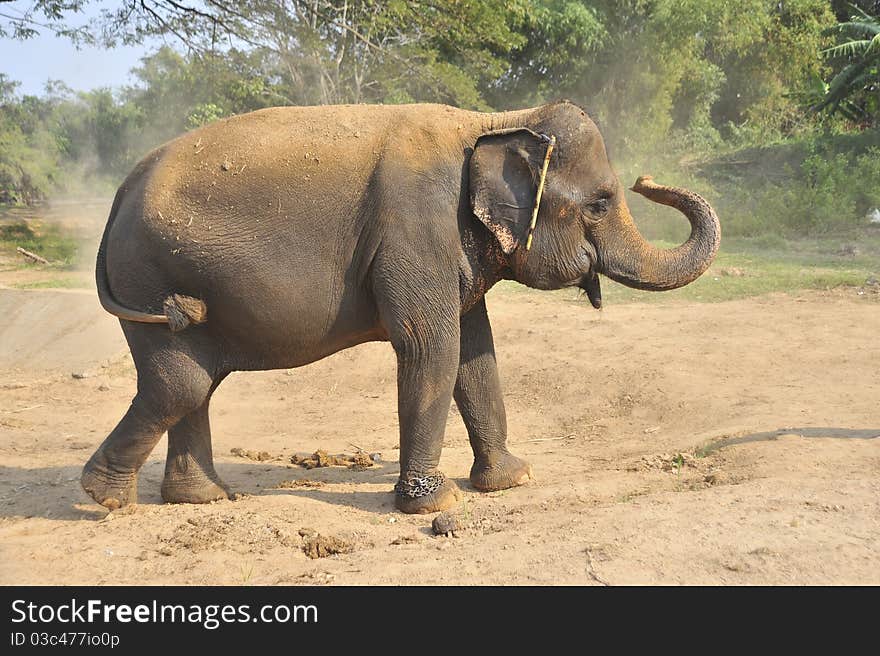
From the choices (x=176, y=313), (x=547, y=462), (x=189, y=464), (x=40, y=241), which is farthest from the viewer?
(x=40, y=241)

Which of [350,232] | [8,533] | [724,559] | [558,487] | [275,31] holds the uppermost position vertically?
[275,31]

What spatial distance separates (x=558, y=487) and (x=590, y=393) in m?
2.51

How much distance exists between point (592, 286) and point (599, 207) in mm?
499

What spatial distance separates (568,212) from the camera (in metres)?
4.92

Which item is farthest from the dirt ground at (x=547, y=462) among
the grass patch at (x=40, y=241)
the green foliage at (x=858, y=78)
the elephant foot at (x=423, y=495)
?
the green foliage at (x=858, y=78)

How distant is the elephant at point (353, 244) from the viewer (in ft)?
15.4

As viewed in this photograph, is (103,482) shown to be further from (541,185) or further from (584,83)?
(584,83)

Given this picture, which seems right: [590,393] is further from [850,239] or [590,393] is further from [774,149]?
[774,149]

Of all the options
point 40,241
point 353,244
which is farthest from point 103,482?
point 40,241

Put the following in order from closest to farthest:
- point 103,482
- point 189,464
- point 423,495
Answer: point 423,495
point 103,482
point 189,464

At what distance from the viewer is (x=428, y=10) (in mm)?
14125

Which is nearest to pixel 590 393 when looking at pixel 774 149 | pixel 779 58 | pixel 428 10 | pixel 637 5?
pixel 428 10

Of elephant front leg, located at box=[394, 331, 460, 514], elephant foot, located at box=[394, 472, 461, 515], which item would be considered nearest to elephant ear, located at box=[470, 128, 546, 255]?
elephant front leg, located at box=[394, 331, 460, 514]

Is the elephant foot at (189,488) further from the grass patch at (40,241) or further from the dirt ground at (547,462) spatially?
the grass patch at (40,241)
